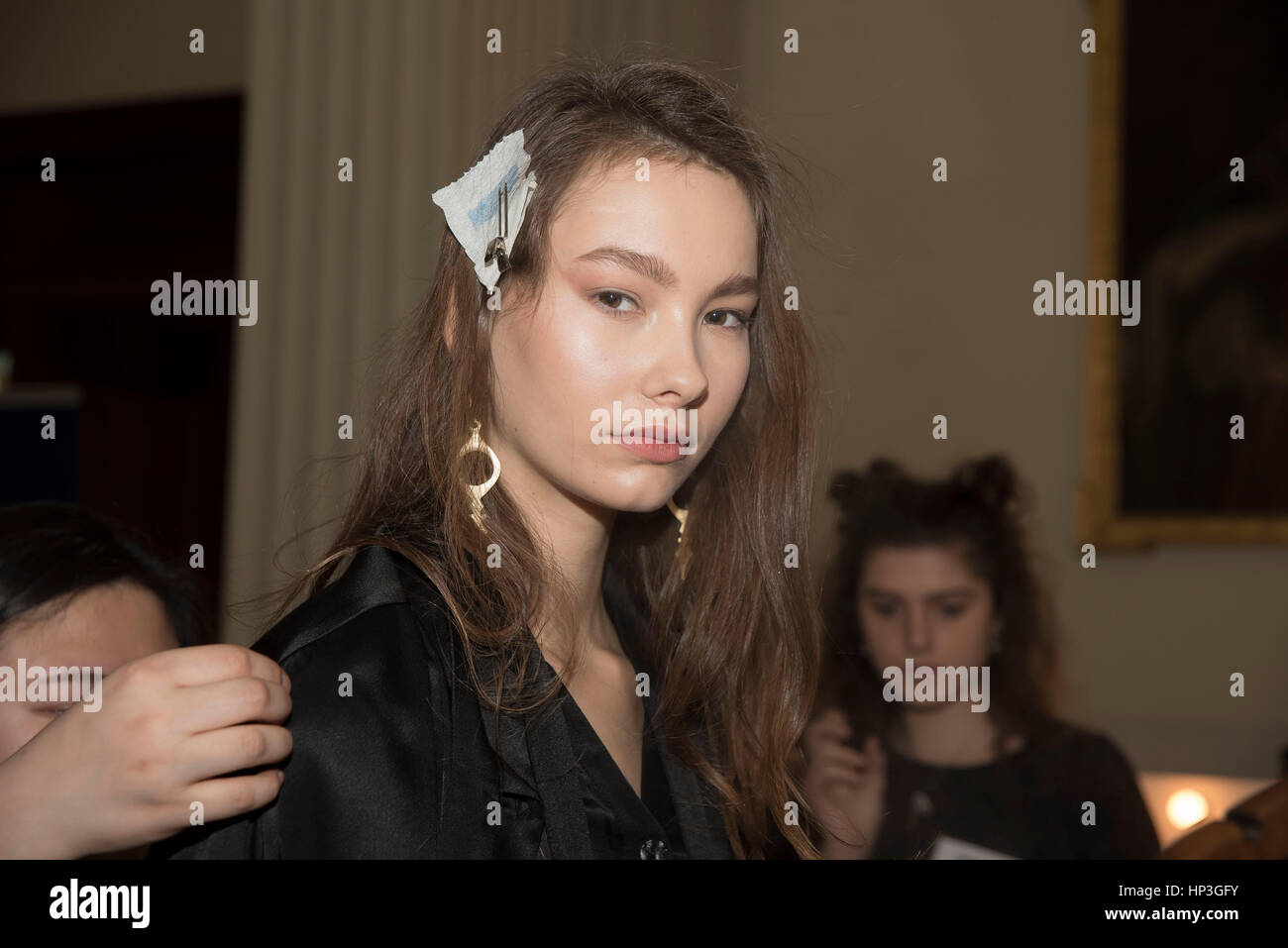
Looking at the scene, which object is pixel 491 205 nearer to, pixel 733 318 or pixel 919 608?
pixel 733 318

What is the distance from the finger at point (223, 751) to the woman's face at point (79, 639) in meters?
0.53

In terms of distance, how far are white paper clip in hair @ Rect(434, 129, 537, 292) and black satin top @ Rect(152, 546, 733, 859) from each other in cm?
32

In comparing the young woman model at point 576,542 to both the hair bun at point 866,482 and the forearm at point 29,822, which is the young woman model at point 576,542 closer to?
the forearm at point 29,822

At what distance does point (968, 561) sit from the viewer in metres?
2.92

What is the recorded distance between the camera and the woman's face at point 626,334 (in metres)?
1.14

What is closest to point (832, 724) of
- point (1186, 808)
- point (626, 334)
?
point (1186, 808)

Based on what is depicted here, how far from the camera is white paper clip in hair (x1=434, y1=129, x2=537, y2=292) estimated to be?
1191 millimetres

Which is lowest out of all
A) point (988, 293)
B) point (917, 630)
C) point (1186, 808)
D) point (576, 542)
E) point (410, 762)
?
point (1186, 808)

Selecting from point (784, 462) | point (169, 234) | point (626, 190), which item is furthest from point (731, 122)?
point (169, 234)

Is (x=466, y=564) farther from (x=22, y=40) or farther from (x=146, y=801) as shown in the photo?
(x=22, y=40)

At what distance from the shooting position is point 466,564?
118cm

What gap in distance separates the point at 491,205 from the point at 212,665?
1.75 ft

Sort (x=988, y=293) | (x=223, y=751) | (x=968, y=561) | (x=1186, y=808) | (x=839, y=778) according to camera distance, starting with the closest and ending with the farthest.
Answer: (x=223, y=751), (x=839, y=778), (x=968, y=561), (x=1186, y=808), (x=988, y=293)
